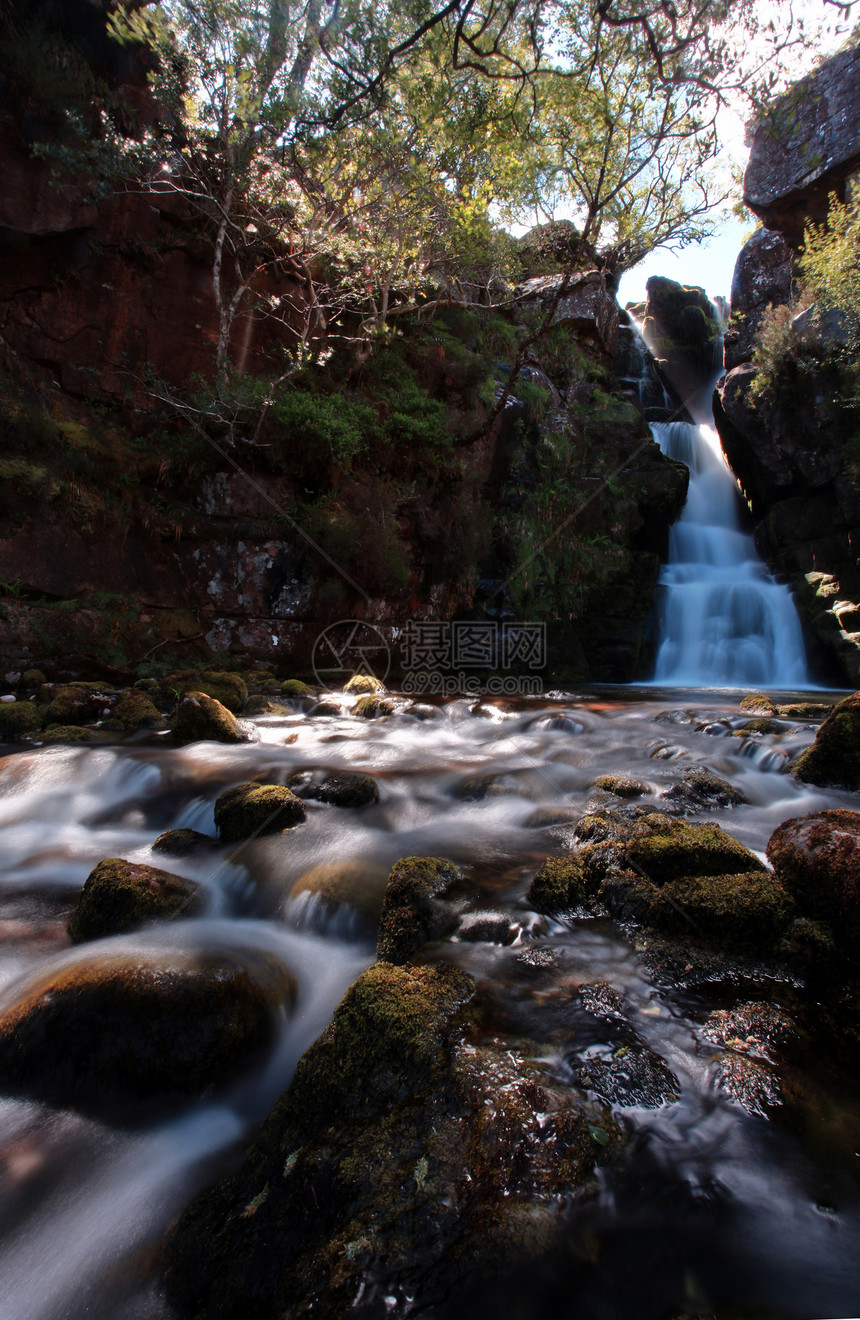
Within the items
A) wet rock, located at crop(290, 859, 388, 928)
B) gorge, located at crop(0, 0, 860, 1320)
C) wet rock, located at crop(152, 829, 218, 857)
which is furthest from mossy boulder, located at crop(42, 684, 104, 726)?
wet rock, located at crop(290, 859, 388, 928)

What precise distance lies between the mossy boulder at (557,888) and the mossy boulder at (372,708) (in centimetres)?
579

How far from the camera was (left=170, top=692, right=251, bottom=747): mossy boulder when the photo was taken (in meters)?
6.84

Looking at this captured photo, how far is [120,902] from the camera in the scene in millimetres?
3197

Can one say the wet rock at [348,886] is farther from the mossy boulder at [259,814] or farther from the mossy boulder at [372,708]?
the mossy boulder at [372,708]

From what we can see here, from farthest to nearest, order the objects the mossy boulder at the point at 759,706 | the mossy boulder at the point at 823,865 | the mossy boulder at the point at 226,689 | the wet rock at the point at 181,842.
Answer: the mossy boulder at the point at 226,689, the mossy boulder at the point at 759,706, the wet rock at the point at 181,842, the mossy boulder at the point at 823,865

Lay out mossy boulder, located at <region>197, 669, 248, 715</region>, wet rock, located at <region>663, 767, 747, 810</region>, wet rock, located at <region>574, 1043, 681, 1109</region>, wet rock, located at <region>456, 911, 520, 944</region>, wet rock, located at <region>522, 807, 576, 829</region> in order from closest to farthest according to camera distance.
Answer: wet rock, located at <region>574, 1043, 681, 1109</region> → wet rock, located at <region>456, 911, 520, 944</region> → wet rock, located at <region>522, 807, 576, 829</region> → wet rock, located at <region>663, 767, 747, 810</region> → mossy boulder, located at <region>197, 669, 248, 715</region>

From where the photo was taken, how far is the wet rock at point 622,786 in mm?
4992

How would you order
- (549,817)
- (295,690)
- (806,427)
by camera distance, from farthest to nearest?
(806,427)
(295,690)
(549,817)

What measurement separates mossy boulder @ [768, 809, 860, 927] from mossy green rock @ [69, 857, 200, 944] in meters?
3.23

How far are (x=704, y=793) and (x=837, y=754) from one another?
132 centimetres

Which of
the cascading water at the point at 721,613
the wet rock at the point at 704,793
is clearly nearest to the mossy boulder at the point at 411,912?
the wet rock at the point at 704,793

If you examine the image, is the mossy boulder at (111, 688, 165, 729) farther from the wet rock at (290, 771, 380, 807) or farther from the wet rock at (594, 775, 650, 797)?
the wet rock at (594, 775, 650, 797)

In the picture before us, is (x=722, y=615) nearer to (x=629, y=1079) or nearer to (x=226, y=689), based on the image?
(x=226, y=689)

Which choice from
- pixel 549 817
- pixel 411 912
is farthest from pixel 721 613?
pixel 411 912
